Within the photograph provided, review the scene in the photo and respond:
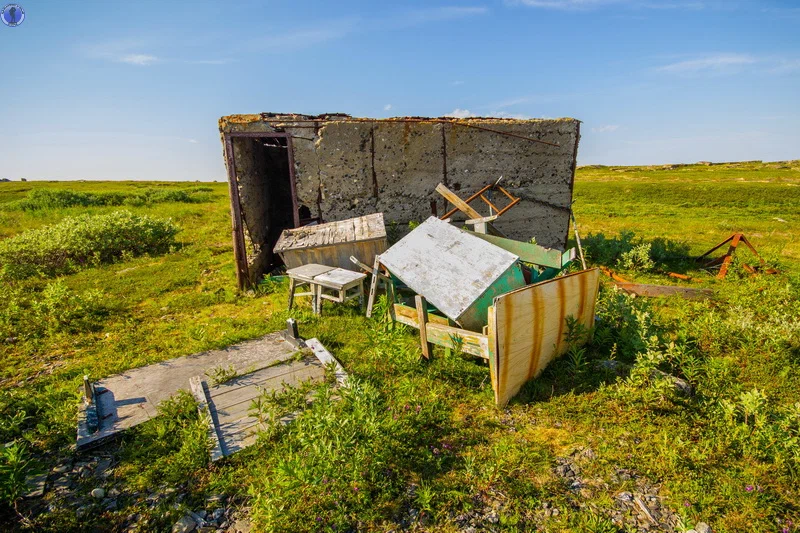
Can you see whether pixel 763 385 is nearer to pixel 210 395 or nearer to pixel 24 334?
pixel 210 395

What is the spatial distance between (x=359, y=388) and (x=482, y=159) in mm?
6145

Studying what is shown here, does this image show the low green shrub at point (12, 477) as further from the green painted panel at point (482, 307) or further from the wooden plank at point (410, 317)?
the green painted panel at point (482, 307)

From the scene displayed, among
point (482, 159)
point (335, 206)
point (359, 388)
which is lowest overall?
point (359, 388)

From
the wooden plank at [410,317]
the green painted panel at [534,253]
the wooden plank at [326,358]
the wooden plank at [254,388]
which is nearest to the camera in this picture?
the wooden plank at [254,388]

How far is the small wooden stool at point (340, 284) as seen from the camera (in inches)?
236

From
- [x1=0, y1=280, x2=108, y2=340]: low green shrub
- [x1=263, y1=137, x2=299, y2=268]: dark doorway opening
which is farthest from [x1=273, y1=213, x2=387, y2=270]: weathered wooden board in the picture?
[x1=0, y1=280, x2=108, y2=340]: low green shrub

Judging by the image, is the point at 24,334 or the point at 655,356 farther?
the point at 24,334

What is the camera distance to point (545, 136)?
337 inches

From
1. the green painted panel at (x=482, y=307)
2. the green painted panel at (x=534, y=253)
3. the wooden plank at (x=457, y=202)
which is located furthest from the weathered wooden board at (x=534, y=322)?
the wooden plank at (x=457, y=202)

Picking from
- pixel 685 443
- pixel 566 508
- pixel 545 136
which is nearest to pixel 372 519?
pixel 566 508

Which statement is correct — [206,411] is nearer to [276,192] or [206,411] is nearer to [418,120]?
[418,120]

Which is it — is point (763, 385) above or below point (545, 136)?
below

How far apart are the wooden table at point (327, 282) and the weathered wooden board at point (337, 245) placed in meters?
0.37

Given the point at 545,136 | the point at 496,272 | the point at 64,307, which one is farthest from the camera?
the point at 545,136
